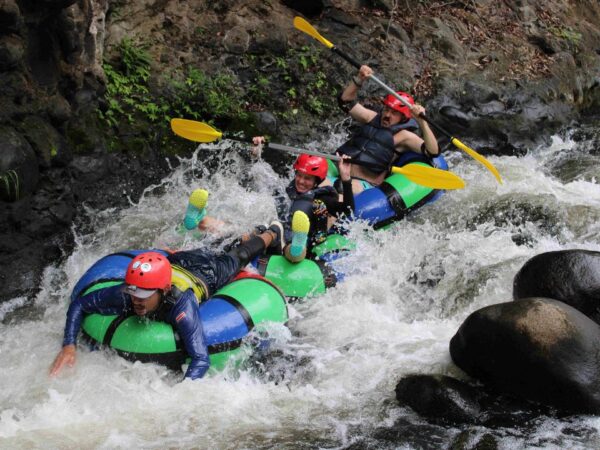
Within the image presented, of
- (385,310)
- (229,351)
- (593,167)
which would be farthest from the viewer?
(593,167)

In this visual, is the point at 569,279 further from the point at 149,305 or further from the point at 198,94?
the point at 198,94

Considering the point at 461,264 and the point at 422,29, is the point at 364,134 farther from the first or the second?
the point at 422,29

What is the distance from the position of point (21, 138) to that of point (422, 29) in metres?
6.76

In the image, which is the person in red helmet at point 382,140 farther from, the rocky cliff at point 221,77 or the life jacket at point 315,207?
the rocky cliff at point 221,77

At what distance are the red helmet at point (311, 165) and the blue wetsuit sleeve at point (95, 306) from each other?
219 centimetres

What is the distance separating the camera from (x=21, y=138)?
20.0 ft

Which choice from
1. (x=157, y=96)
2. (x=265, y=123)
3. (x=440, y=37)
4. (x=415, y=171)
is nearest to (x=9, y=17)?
(x=157, y=96)

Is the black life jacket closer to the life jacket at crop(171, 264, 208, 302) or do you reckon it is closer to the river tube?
the river tube

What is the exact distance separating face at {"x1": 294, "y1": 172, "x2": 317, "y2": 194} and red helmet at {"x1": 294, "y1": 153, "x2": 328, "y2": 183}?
0.13 feet

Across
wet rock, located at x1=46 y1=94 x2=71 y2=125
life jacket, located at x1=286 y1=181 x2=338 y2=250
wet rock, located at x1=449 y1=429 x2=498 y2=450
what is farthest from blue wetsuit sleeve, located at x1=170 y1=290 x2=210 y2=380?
wet rock, located at x1=46 y1=94 x2=71 y2=125

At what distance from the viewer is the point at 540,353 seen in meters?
4.47

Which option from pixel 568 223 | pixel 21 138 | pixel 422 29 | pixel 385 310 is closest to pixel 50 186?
pixel 21 138

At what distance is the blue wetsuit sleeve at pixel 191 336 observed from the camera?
4.71 meters

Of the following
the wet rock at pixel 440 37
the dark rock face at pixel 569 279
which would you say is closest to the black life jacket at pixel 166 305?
the dark rock face at pixel 569 279
